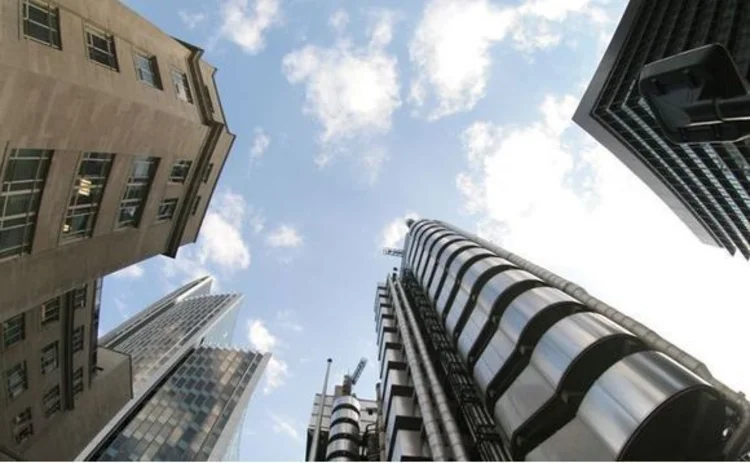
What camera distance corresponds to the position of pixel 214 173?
36.2 metres

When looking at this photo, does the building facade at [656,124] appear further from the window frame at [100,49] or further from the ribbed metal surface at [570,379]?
the window frame at [100,49]

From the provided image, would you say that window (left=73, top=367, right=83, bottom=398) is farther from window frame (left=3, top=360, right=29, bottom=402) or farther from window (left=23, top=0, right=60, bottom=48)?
window (left=23, top=0, right=60, bottom=48)

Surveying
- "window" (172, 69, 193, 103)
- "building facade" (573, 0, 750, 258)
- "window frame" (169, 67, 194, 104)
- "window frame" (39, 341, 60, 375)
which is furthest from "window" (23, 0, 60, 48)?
"building facade" (573, 0, 750, 258)

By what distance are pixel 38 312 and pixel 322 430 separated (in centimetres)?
2945

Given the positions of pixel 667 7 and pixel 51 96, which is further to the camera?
pixel 667 7

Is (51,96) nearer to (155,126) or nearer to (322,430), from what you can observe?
(155,126)

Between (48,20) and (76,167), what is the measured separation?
20.4 feet

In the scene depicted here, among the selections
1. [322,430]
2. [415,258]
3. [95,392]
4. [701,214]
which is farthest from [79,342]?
[701,214]

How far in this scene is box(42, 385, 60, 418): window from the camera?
37.9 meters

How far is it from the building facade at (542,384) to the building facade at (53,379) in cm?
2610

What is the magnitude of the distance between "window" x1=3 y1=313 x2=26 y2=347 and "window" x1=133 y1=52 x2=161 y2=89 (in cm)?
1936

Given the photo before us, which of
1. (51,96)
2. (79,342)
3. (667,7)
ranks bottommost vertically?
(79,342)

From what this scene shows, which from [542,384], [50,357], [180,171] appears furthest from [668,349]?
[50,357]

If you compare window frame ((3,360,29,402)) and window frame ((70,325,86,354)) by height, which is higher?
window frame ((70,325,86,354))
